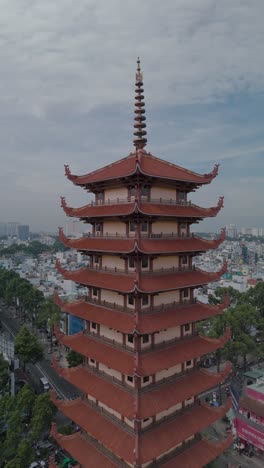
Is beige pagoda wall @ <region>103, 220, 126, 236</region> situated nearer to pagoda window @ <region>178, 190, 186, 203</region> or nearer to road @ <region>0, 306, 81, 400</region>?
pagoda window @ <region>178, 190, 186, 203</region>

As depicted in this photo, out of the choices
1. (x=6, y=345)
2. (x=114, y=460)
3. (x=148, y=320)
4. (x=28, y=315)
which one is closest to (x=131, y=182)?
(x=148, y=320)

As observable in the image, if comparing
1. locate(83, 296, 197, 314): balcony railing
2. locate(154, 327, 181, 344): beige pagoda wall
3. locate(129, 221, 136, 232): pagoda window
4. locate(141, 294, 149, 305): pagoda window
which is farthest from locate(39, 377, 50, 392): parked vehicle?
locate(129, 221, 136, 232): pagoda window

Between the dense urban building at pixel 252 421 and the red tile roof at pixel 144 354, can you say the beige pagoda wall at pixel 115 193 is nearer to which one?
the red tile roof at pixel 144 354

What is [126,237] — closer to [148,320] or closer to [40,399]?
[148,320]

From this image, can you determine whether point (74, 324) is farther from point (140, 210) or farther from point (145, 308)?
point (140, 210)

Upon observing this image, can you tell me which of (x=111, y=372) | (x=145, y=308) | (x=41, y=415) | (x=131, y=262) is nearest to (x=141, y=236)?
(x=131, y=262)

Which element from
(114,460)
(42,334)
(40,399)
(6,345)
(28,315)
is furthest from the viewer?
(28,315)

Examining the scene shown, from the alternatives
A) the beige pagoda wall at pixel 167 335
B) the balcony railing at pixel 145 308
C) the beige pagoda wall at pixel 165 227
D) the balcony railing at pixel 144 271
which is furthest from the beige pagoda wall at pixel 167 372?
the beige pagoda wall at pixel 165 227
